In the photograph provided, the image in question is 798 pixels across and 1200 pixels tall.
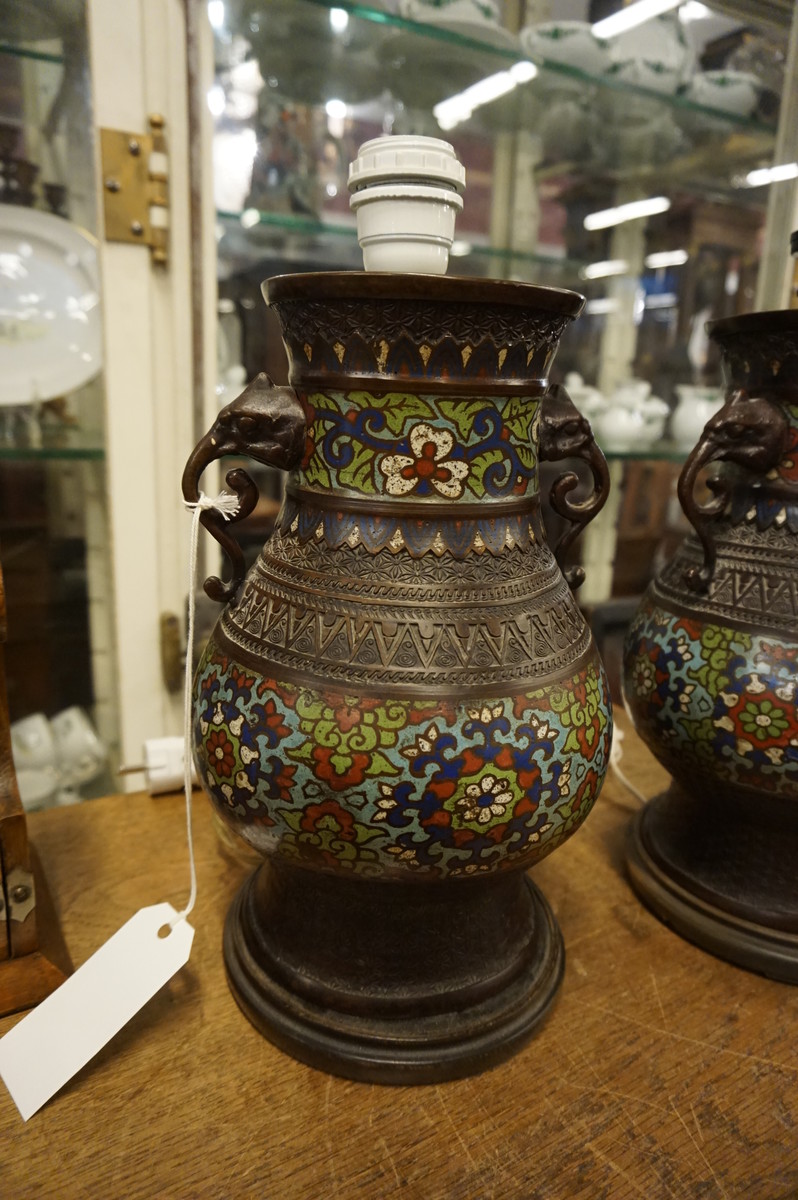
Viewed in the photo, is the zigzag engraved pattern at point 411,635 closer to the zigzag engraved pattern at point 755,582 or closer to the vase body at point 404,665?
the vase body at point 404,665

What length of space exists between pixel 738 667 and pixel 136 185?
789 millimetres

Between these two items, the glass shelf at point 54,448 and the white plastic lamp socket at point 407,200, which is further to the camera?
the glass shelf at point 54,448

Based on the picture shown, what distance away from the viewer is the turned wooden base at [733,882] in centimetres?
73

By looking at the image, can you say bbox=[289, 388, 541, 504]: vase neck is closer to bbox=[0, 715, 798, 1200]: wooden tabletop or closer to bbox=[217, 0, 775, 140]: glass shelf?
bbox=[0, 715, 798, 1200]: wooden tabletop

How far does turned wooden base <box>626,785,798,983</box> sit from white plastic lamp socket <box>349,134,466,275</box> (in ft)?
1.70

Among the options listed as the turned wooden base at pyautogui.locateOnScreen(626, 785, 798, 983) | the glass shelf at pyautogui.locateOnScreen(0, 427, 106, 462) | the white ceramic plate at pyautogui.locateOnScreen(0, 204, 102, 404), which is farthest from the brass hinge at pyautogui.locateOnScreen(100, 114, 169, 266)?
the turned wooden base at pyautogui.locateOnScreen(626, 785, 798, 983)

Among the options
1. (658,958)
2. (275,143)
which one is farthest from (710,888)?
(275,143)

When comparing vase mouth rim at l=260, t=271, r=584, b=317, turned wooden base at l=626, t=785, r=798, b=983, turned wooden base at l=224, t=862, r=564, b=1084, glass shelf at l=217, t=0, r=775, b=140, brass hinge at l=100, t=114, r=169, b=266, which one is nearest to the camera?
vase mouth rim at l=260, t=271, r=584, b=317

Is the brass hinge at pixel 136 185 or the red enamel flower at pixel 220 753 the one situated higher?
the brass hinge at pixel 136 185

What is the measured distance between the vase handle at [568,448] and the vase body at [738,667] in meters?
0.10

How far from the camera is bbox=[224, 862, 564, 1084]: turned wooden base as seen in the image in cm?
61

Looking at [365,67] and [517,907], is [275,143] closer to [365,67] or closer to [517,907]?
[365,67]

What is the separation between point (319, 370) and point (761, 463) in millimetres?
380

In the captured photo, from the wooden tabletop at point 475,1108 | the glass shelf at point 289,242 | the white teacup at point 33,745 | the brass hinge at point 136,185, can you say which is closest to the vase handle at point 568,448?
the wooden tabletop at point 475,1108
